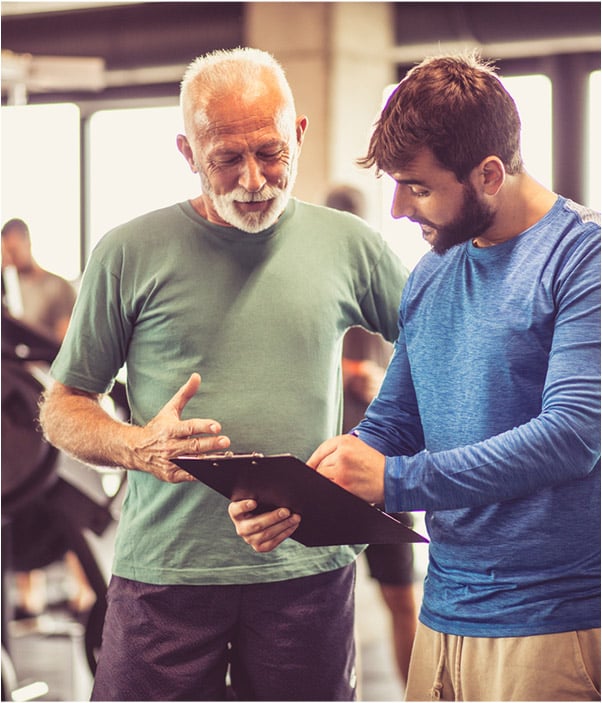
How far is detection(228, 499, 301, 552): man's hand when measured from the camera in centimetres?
154

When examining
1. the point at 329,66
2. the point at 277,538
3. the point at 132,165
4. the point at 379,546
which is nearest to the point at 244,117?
the point at 277,538

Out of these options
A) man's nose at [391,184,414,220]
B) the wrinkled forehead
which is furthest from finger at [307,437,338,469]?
the wrinkled forehead

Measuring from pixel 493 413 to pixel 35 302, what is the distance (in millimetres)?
3915

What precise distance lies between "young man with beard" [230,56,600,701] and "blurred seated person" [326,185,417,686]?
1447 mm

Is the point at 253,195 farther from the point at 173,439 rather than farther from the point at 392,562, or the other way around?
the point at 392,562

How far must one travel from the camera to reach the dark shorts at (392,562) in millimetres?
2941

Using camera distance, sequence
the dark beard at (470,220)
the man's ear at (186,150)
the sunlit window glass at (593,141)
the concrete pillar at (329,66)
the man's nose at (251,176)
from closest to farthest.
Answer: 1. the dark beard at (470,220)
2. the man's nose at (251,176)
3. the man's ear at (186,150)
4. the sunlit window glass at (593,141)
5. the concrete pillar at (329,66)

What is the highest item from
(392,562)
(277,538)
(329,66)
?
(329,66)

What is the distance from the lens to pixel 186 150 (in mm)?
1857

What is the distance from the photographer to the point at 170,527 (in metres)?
1.79

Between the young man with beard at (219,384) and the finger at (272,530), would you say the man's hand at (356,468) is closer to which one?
the finger at (272,530)

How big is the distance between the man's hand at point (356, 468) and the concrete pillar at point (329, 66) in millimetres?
4453

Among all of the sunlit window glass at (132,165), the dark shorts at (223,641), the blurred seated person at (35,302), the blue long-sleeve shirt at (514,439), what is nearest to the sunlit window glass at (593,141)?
the sunlit window glass at (132,165)

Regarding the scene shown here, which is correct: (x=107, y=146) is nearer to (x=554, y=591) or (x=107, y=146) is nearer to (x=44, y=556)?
(x=44, y=556)
